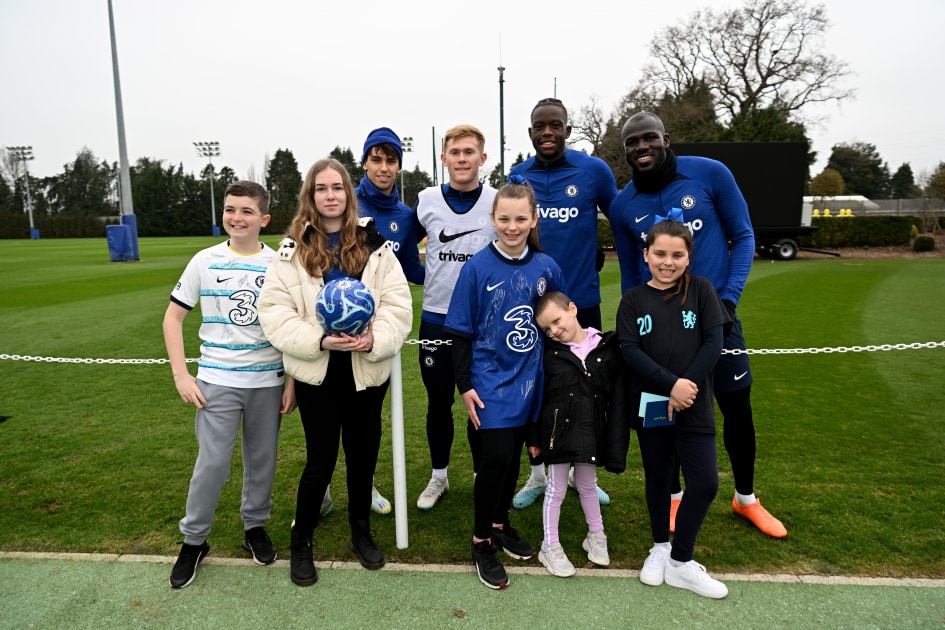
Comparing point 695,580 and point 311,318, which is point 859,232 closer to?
point 695,580

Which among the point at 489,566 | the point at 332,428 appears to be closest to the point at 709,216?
the point at 489,566

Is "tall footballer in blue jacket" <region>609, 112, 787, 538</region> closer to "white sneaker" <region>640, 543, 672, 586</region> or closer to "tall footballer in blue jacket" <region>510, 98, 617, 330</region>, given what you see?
"tall footballer in blue jacket" <region>510, 98, 617, 330</region>

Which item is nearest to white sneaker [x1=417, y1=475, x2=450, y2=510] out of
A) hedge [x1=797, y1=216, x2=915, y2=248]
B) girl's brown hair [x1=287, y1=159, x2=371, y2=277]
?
girl's brown hair [x1=287, y1=159, x2=371, y2=277]

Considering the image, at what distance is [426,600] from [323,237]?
1.78 meters

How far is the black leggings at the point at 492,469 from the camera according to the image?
9.62 ft

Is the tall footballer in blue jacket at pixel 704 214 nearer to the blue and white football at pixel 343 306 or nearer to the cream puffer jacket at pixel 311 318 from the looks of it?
the cream puffer jacket at pixel 311 318

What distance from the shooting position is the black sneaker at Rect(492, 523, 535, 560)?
3152 millimetres

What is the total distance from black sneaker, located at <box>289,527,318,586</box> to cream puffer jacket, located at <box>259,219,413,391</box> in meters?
0.85

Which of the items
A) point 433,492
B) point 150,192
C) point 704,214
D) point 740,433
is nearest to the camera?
point 704,214

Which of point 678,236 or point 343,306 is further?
point 678,236

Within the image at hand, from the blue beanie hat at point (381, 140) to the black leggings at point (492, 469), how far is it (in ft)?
5.99

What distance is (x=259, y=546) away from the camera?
3139 mm

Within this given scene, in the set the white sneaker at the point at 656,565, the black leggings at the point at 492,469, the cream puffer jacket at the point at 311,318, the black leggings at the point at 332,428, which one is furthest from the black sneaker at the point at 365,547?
the white sneaker at the point at 656,565

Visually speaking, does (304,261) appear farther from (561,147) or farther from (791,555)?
(791,555)
